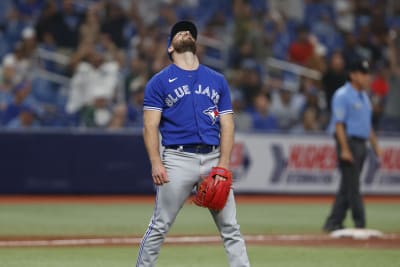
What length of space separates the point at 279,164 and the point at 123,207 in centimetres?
436

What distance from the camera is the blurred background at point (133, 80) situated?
20.1 meters

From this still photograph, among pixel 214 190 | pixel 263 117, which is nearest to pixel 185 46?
pixel 214 190

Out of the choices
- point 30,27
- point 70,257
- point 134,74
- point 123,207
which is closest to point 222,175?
point 70,257

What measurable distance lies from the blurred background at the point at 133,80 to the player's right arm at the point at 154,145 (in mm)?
12216

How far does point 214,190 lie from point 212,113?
650mm

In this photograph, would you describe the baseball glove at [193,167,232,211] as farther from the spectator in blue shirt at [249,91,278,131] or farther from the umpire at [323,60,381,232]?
the spectator in blue shirt at [249,91,278,131]

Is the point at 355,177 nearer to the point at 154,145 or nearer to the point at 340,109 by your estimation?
the point at 340,109

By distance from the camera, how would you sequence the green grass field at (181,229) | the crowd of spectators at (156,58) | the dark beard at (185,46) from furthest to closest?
1. the crowd of spectators at (156,58)
2. the green grass field at (181,229)
3. the dark beard at (185,46)

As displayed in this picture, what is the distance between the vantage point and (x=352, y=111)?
519 inches

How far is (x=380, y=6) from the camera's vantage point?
27062 millimetres

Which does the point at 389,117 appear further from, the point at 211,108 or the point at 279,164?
the point at 211,108

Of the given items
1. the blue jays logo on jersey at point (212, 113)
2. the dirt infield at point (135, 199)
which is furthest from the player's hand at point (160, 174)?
the dirt infield at point (135, 199)

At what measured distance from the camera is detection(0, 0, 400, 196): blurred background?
20109 mm

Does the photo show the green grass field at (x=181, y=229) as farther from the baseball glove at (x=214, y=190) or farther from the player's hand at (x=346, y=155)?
the baseball glove at (x=214, y=190)
